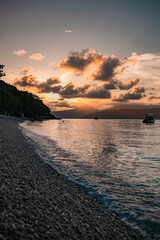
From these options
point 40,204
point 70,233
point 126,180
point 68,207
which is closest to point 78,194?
point 68,207

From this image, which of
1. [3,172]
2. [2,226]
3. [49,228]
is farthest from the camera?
[3,172]

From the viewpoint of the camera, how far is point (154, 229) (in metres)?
6.27

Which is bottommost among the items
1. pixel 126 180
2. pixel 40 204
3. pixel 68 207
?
pixel 126 180

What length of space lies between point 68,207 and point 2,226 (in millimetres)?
2966

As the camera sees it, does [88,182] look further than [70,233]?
Yes

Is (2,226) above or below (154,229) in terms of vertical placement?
above

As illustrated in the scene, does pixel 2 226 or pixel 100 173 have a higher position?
pixel 2 226

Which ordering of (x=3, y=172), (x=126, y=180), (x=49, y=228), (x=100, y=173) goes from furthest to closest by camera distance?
(x=100, y=173), (x=126, y=180), (x=3, y=172), (x=49, y=228)

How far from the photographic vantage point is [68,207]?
6430mm

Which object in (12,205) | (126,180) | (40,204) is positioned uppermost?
(12,205)

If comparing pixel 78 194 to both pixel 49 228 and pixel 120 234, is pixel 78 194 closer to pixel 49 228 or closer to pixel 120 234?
pixel 120 234

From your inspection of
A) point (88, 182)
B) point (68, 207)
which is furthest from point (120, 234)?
point (88, 182)

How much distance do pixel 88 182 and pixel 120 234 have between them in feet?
16.5

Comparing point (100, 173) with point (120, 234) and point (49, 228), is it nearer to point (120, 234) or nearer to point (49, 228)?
point (120, 234)
